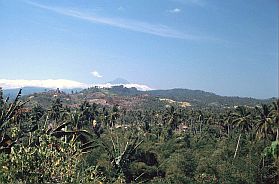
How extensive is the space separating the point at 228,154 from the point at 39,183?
3504 cm

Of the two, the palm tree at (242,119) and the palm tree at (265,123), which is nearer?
the palm tree at (265,123)

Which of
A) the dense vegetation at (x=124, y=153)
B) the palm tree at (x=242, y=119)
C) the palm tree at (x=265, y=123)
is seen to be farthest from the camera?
the palm tree at (x=242, y=119)

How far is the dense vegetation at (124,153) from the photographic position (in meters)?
9.38

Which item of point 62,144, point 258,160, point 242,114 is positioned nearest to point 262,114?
point 242,114

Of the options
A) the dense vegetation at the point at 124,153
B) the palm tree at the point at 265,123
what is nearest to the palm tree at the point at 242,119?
the dense vegetation at the point at 124,153

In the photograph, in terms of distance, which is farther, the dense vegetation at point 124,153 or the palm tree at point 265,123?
the palm tree at point 265,123

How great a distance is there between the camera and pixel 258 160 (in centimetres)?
3319

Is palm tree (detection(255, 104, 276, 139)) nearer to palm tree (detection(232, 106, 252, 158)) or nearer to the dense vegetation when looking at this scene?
the dense vegetation

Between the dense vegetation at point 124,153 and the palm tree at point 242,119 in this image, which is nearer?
the dense vegetation at point 124,153

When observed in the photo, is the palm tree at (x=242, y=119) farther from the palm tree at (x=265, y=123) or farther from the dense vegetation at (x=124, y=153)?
the palm tree at (x=265, y=123)

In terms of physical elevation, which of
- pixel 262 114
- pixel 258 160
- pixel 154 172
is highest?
pixel 262 114

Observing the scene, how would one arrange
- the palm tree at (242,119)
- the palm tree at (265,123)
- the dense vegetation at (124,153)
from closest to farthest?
the dense vegetation at (124,153) → the palm tree at (265,123) → the palm tree at (242,119)

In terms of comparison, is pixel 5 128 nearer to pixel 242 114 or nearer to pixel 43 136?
pixel 43 136

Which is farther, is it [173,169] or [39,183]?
[173,169]
